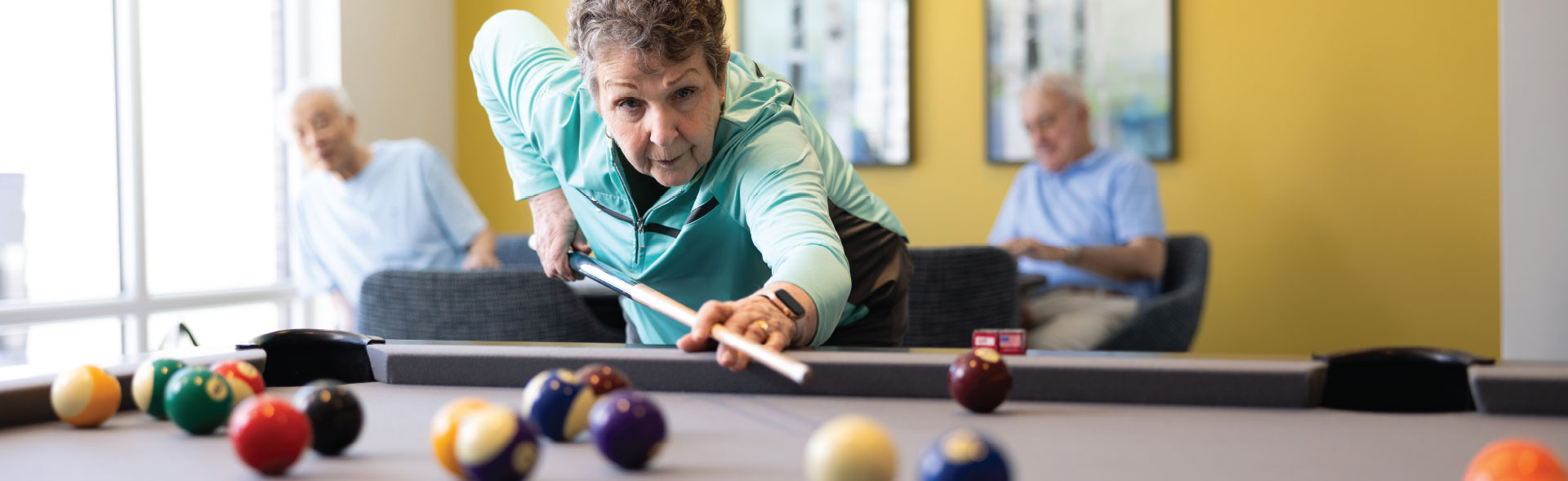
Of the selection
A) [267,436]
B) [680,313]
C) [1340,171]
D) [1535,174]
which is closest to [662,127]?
[680,313]

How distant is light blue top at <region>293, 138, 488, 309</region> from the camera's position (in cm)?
357

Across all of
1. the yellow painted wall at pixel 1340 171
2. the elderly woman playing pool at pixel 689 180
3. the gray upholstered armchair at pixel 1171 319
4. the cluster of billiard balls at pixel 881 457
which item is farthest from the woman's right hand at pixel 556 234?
the yellow painted wall at pixel 1340 171

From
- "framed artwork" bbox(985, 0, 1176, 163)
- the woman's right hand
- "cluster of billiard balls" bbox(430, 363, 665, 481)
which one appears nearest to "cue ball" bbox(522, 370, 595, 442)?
"cluster of billiard balls" bbox(430, 363, 665, 481)

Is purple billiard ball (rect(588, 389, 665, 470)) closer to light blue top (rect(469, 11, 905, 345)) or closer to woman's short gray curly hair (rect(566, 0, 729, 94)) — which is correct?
light blue top (rect(469, 11, 905, 345))

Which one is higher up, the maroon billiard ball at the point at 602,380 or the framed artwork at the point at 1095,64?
the framed artwork at the point at 1095,64

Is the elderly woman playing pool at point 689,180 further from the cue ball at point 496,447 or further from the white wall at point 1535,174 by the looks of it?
the white wall at point 1535,174

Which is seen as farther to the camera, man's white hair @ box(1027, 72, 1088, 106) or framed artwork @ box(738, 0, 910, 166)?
framed artwork @ box(738, 0, 910, 166)

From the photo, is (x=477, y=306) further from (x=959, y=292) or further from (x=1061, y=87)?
(x=1061, y=87)

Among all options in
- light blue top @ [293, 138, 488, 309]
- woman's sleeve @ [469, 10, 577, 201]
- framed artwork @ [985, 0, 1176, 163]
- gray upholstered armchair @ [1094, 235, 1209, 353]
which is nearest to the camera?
woman's sleeve @ [469, 10, 577, 201]

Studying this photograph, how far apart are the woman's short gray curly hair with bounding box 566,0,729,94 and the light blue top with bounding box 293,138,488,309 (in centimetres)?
213

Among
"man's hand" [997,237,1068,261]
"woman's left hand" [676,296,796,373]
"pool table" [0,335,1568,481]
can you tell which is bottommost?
"pool table" [0,335,1568,481]

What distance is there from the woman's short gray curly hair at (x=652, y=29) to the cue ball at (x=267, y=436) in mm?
747

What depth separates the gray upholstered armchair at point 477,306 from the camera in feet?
7.68

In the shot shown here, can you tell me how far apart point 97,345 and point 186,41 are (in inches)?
42.0
